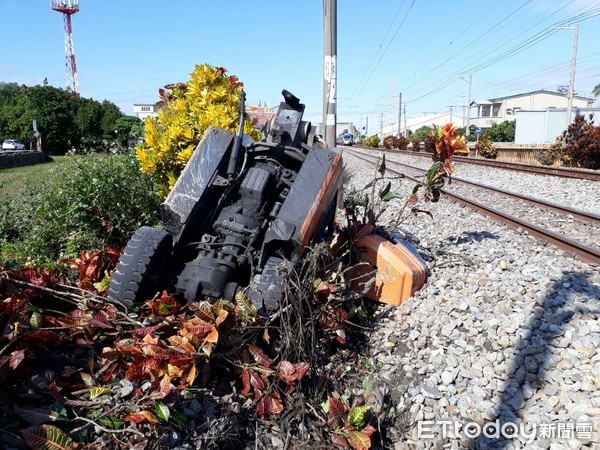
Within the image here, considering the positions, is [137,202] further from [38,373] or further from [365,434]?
[365,434]

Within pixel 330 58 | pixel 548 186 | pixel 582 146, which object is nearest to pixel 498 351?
pixel 330 58

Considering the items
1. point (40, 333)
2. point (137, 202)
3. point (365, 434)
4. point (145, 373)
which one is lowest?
point (365, 434)

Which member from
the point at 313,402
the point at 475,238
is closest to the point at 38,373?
the point at 313,402

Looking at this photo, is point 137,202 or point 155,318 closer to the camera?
point 155,318

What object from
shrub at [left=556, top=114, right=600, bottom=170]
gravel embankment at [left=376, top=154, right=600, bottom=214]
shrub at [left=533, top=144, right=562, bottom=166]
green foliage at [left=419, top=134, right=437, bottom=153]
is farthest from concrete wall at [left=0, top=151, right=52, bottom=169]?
shrub at [left=533, top=144, right=562, bottom=166]

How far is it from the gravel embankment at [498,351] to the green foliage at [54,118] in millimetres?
45245

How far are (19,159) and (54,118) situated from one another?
2510 centimetres

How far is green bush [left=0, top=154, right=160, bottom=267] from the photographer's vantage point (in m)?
4.96

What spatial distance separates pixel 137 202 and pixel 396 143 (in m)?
43.6

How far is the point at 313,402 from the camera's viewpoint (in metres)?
3.03

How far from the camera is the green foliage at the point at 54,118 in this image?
149 ft

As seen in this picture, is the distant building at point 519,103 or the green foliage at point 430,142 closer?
the green foliage at point 430,142

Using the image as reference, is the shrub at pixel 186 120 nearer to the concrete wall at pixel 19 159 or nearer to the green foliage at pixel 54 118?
the concrete wall at pixel 19 159

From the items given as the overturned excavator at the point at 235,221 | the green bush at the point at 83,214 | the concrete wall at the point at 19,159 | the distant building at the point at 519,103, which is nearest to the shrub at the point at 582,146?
the overturned excavator at the point at 235,221
